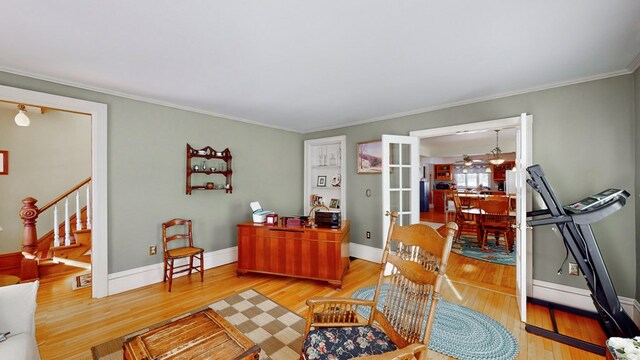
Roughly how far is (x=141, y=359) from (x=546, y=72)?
3.85 metres

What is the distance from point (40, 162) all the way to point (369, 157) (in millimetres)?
5287

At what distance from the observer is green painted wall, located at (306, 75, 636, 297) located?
2348mm

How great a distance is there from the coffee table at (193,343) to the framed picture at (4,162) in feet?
14.1

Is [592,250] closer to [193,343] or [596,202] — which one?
[596,202]

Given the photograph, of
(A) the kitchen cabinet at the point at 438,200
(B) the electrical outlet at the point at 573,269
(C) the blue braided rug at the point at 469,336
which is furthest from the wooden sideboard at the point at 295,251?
(A) the kitchen cabinet at the point at 438,200

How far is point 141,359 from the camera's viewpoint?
4.10 ft

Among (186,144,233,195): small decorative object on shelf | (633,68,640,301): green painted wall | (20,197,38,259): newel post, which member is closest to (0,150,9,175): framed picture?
(20,197,38,259): newel post

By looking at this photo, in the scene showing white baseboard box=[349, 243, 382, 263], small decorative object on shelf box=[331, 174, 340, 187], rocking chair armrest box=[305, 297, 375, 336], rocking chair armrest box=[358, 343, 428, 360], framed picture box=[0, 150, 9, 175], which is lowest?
white baseboard box=[349, 243, 382, 263]

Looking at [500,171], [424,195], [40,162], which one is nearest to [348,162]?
[40,162]

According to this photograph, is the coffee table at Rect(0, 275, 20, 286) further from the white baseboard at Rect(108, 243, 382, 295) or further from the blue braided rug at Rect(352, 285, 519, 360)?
the blue braided rug at Rect(352, 285, 519, 360)

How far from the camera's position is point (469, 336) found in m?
2.15

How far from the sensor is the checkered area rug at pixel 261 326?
6.42ft

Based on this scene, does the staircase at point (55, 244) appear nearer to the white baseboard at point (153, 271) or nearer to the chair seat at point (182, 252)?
the white baseboard at point (153, 271)

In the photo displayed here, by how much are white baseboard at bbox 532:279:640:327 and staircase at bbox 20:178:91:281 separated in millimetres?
5988
